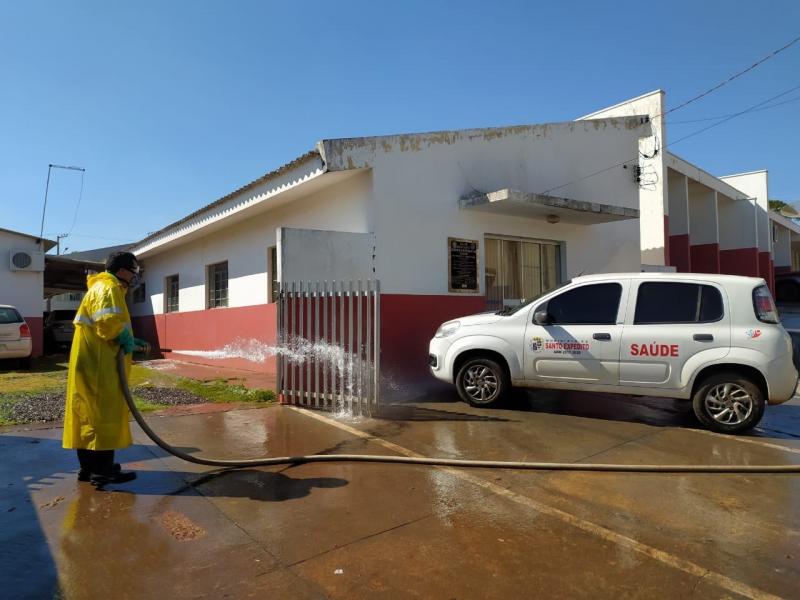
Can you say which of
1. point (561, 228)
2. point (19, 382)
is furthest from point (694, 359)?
point (19, 382)

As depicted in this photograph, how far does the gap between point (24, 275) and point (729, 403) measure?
1539 centimetres

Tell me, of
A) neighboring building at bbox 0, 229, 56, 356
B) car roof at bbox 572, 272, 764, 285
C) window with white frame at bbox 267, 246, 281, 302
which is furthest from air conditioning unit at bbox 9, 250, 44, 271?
car roof at bbox 572, 272, 764, 285

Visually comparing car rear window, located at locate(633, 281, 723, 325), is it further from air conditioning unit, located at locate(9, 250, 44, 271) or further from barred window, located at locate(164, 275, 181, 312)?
air conditioning unit, located at locate(9, 250, 44, 271)

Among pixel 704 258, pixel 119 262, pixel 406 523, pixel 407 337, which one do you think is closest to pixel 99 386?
pixel 119 262

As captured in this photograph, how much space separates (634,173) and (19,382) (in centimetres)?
1269

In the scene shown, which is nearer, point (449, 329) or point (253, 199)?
point (449, 329)

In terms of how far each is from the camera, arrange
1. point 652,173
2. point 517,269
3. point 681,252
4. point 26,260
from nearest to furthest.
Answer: point 517,269, point 652,173, point 26,260, point 681,252

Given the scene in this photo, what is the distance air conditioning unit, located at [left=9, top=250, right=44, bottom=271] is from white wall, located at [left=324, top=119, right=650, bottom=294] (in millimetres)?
10259

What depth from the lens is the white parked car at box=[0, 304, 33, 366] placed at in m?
10.9

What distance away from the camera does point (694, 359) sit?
18.5 feet

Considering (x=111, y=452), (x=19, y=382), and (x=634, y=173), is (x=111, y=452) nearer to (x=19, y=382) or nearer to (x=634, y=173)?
(x=19, y=382)

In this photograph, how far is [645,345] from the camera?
19.2 feet

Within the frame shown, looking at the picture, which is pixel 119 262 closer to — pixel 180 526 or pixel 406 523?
pixel 180 526

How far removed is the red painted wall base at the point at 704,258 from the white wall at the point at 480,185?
8.88 meters
